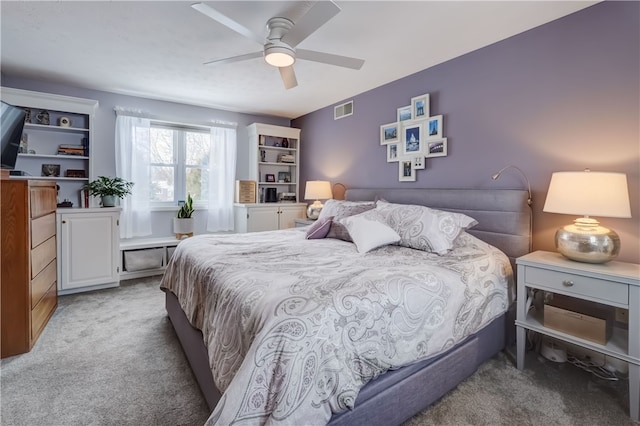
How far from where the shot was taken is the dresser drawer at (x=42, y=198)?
237 cm

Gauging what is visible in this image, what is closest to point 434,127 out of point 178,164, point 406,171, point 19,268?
point 406,171

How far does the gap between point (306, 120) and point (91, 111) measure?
290 centimetres

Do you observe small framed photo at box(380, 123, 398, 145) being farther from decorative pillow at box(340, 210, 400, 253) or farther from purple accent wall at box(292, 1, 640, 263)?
decorative pillow at box(340, 210, 400, 253)

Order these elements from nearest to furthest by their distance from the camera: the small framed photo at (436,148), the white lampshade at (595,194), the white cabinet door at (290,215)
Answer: the white lampshade at (595,194)
the small framed photo at (436,148)
the white cabinet door at (290,215)

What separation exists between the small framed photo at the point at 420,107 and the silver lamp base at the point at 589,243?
5.58ft

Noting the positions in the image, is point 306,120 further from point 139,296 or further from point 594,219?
point 594,219

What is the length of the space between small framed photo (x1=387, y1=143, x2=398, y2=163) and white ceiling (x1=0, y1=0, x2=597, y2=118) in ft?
2.43

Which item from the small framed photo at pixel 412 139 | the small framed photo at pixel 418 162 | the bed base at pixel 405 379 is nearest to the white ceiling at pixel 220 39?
the small framed photo at pixel 412 139

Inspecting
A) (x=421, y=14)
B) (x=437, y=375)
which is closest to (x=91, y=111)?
(x=421, y=14)

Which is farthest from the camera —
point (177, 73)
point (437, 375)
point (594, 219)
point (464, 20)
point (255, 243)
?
point (177, 73)

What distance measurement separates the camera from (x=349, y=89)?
12.5 ft

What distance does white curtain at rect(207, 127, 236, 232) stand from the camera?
462 centimetres

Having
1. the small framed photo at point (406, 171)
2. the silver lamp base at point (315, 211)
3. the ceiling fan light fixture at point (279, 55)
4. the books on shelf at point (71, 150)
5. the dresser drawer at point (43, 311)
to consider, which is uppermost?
the ceiling fan light fixture at point (279, 55)

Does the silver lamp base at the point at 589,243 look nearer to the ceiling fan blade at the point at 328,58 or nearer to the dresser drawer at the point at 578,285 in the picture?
the dresser drawer at the point at 578,285
